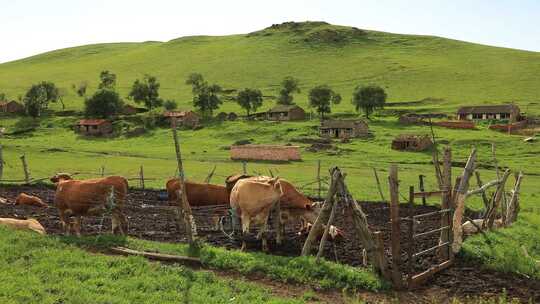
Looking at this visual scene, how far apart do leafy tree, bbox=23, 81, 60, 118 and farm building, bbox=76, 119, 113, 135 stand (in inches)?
613

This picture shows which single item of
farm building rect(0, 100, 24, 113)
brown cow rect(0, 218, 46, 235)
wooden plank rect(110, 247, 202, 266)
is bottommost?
wooden plank rect(110, 247, 202, 266)

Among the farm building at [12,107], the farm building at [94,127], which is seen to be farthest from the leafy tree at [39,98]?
the farm building at [94,127]

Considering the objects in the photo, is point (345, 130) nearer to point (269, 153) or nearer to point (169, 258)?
point (269, 153)

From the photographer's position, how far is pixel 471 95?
10106 cm

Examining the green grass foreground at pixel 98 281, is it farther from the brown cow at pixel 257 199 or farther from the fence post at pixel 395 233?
the brown cow at pixel 257 199

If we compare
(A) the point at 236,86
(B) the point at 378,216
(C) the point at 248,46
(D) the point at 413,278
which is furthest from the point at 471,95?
(D) the point at 413,278

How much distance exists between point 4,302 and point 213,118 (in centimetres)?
7232

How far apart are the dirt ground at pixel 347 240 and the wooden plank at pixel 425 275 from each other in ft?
0.39

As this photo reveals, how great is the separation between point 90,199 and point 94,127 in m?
63.6

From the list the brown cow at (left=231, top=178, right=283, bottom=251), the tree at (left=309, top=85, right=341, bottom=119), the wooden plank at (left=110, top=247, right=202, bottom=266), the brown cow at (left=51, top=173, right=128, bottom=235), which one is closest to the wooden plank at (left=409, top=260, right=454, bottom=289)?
the brown cow at (left=231, top=178, right=283, bottom=251)

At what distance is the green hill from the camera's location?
10775 cm

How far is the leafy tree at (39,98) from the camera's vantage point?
86.7 m

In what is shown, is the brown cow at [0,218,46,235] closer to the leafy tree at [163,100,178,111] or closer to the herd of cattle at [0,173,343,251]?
the herd of cattle at [0,173,343,251]

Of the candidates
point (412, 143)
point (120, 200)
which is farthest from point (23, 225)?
point (412, 143)
